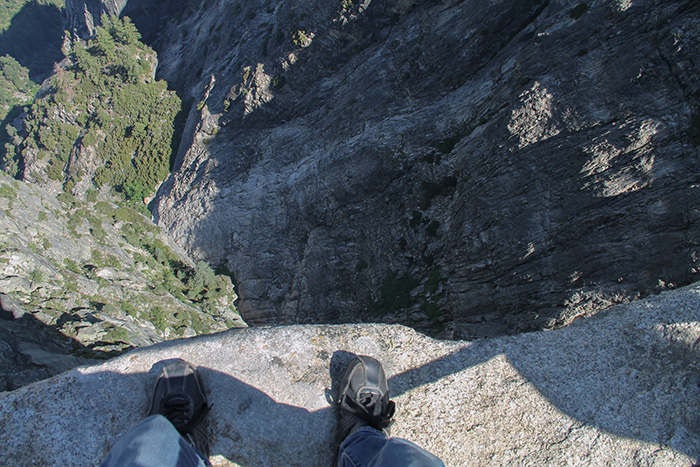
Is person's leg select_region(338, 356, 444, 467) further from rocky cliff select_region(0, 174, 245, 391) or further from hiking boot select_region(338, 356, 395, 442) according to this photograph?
rocky cliff select_region(0, 174, 245, 391)

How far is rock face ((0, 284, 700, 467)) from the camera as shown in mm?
3820

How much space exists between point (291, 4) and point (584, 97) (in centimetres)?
1804

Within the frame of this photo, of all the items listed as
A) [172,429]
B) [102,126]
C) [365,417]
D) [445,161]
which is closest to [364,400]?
[365,417]

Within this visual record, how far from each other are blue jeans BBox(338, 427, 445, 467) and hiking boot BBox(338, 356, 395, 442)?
0.76ft

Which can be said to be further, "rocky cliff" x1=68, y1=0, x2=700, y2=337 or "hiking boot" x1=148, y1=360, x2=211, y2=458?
"rocky cliff" x1=68, y1=0, x2=700, y2=337

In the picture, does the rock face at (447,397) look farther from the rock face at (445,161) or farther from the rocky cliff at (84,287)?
the rock face at (445,161)

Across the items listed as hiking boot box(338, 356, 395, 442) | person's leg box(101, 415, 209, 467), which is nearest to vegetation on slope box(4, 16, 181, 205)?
hiking boot box(338, 356, 395, 442)

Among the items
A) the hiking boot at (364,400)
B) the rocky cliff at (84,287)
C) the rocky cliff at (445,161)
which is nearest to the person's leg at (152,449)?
the hiking boot at (364,400)

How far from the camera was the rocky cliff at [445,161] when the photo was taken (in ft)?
29.7

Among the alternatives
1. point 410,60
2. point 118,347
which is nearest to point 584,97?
point 410,60

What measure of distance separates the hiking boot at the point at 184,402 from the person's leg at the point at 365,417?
5.13 ft

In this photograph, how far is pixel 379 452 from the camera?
A: 9.93ft

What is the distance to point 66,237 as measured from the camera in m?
15.4

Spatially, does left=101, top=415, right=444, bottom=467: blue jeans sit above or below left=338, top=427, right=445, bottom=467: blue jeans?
above
